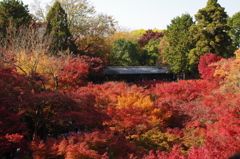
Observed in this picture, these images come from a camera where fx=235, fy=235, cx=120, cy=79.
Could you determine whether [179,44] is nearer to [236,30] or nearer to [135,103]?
[236,30]

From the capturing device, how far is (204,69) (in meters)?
20.9

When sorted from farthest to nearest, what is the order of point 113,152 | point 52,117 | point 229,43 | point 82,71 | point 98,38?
point 98,38 → point 229,43 → point 82,71 → point 52,117 → point 113,152

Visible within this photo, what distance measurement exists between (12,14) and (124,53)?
13.2 meters

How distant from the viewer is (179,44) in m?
25.9

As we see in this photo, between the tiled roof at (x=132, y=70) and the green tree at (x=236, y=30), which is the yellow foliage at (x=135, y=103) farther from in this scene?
the green tree at (x=236, y=30)

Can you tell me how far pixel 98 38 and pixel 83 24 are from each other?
2.43 metres

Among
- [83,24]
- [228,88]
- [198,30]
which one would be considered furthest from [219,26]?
[83,24]

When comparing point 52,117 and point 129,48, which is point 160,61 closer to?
point 129,48

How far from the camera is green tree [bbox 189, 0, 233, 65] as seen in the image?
22.4m

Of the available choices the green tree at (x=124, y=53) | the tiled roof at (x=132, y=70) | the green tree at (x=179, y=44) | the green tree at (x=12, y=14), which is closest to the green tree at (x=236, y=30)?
the green tree at (x=179, y=44)

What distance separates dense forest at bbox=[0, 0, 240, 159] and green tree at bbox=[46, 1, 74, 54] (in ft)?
0.32

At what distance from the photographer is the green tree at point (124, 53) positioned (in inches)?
1133

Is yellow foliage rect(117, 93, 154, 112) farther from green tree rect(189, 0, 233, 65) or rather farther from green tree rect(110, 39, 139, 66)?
green tree rect(110, 39, 139, 66)

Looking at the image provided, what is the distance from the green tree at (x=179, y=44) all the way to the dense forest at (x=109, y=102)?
4.3 inches
